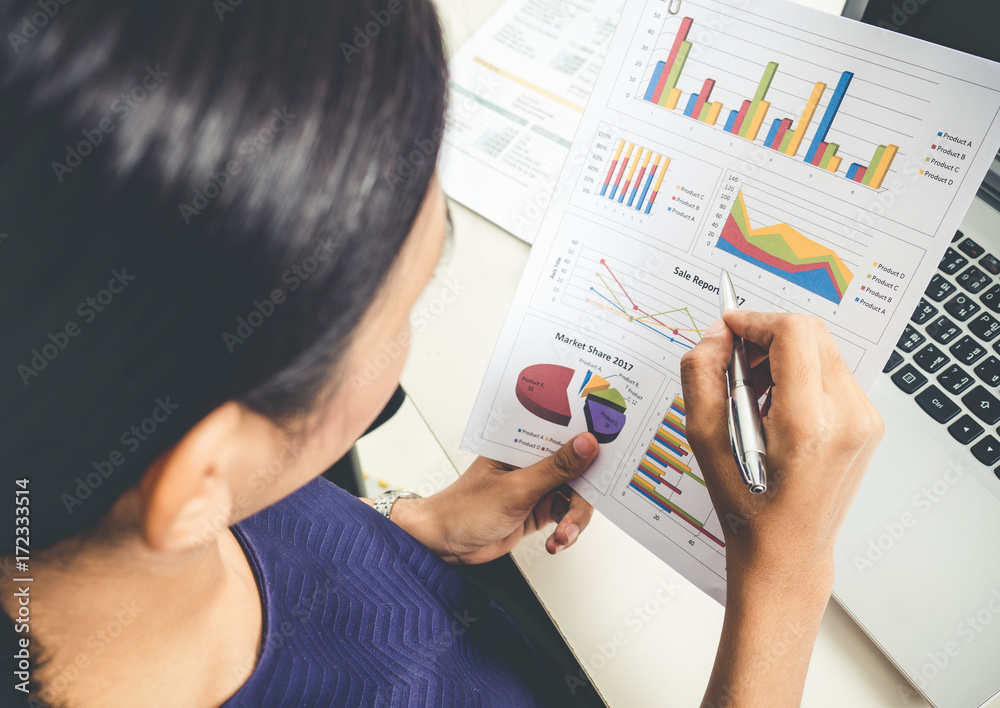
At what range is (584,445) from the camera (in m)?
0.51

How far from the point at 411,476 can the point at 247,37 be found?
673 mm

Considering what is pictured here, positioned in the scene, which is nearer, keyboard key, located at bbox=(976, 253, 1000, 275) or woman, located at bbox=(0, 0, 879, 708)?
woman, located at bbox=(0, 0, 879, 708)

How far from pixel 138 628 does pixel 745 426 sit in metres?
0.39

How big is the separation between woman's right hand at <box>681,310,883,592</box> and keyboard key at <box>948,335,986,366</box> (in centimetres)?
20

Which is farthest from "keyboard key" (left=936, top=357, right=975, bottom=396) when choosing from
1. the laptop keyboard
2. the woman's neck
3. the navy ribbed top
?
the woman's neck

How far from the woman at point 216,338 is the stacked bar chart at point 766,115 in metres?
0.16

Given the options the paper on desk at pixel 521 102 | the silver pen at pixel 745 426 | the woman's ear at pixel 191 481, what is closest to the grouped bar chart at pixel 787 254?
the silver pen at pixel 745 426

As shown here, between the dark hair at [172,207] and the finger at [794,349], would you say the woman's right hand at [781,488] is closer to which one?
the finger at [794,349]

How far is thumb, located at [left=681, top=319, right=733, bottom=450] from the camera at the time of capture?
16.0 inches

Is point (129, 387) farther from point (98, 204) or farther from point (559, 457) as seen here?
point (559, 457)

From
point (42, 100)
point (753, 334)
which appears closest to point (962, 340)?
point (753, 334)

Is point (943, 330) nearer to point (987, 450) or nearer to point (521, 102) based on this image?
point (987, 450)

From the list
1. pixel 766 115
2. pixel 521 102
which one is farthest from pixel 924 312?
pixel 521 102

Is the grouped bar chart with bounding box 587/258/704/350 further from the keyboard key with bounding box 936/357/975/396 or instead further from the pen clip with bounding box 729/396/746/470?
the keyboard key with bounding box 936/357/975/396
